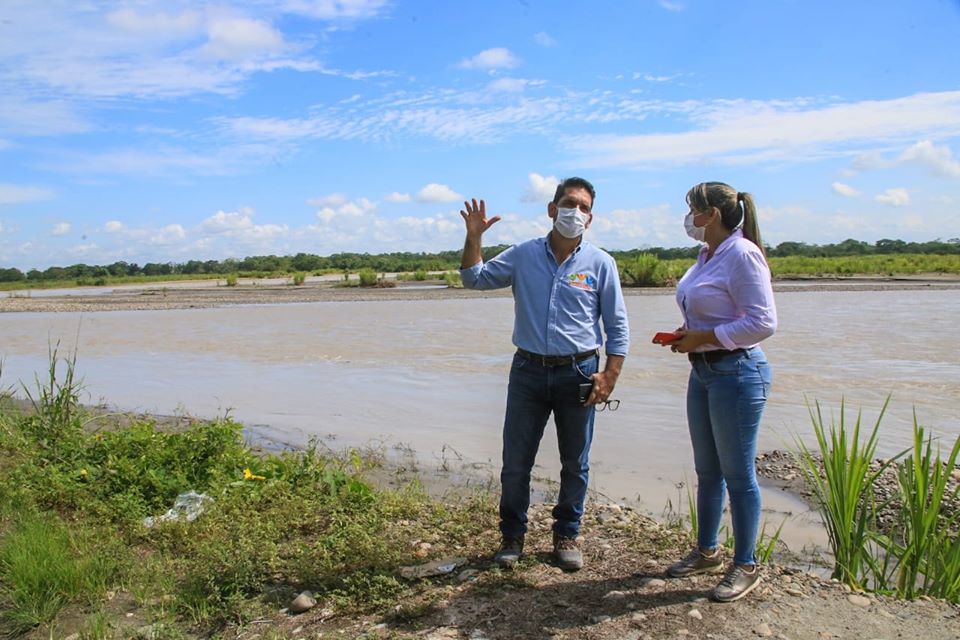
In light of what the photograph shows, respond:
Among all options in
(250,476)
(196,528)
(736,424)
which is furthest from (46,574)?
(736,424)

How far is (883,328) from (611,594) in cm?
1594

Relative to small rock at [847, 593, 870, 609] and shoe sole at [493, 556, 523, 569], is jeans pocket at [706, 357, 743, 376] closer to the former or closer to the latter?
small rock at [847, 593, 870, 609]

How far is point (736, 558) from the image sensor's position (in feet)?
12.3

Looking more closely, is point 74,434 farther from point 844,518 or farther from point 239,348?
point 239,348

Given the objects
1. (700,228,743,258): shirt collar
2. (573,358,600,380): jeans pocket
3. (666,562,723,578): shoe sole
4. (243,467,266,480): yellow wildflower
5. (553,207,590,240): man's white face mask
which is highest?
(553,207,590,240): man's white face mask

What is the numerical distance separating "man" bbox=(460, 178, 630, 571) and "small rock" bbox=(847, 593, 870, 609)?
128cm

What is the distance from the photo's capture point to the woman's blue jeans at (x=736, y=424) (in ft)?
11.9

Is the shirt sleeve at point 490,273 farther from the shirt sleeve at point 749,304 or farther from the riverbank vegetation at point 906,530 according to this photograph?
the riverbank vegetation at point 906,530

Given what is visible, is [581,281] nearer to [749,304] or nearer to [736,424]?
[749,304]

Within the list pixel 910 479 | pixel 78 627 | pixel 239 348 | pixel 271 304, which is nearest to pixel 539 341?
pixel 910 479

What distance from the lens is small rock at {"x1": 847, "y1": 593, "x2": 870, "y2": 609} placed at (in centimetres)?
368

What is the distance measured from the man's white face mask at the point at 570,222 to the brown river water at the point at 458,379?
8.16ft

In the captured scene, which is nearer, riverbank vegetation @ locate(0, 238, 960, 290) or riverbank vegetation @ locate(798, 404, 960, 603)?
riverbank vegetation @ locate(798, 404, 960, 603)

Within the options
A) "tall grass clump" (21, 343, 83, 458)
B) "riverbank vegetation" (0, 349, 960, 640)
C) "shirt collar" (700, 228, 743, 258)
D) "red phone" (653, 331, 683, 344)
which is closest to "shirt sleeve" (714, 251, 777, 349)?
"shirt collar" (700, 228, 743, 258)
